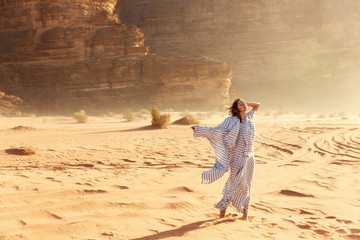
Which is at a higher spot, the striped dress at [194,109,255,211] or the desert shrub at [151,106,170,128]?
the striped dress at [194,109,255,211]

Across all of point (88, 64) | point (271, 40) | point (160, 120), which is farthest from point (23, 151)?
point (271, 40)

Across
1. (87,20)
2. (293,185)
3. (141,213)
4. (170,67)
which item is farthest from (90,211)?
Answer: (87,20)

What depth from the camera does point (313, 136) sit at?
466 inches

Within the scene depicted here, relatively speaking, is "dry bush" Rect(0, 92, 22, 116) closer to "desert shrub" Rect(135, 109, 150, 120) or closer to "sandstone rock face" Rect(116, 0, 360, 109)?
"desert shrub" Rect(135, 109, 150, 120)

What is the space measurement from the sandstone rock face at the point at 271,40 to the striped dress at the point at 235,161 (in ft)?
135

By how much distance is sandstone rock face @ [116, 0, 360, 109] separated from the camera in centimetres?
4522

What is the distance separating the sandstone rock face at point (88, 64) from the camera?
25.1 meters

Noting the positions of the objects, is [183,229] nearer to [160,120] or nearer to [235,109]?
[235,109]

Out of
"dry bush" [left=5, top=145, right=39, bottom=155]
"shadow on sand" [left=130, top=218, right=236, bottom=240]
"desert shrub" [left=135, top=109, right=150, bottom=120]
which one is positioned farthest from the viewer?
"desert shrub" [left=135, top=109, right=150, bottom=120]

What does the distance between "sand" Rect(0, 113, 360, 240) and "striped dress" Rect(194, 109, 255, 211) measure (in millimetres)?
259

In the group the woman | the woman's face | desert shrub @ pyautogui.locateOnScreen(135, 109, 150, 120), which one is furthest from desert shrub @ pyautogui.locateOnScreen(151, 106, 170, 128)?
the woman's face

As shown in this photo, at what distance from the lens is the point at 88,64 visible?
1006 inches

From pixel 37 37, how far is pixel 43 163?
23240mm

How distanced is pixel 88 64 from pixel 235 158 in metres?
23.2
